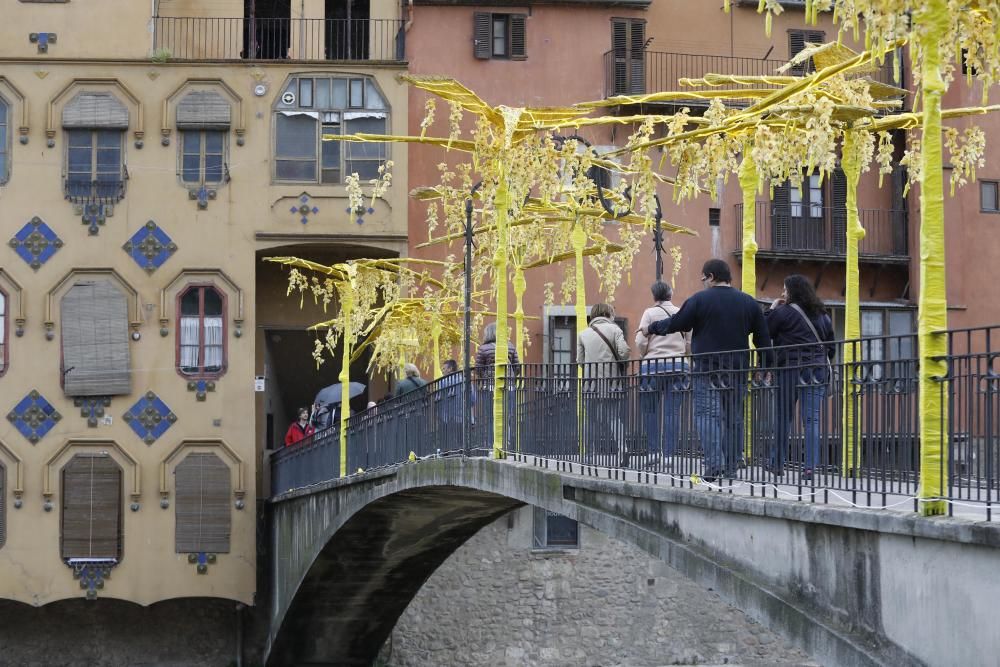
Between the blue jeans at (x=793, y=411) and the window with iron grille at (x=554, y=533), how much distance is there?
21.3 meters

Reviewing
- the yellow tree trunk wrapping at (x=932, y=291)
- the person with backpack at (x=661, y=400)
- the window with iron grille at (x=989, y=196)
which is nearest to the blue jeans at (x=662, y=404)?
the person with backpack at (x=661, y=400)

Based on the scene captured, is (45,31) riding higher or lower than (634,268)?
higher

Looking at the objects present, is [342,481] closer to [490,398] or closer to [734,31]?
[490,398]

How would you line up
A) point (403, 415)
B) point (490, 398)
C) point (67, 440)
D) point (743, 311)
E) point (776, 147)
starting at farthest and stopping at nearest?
point (67, 440) < point (403, 415) < point (490, 398) < point (776, 147) < point (743, 311)

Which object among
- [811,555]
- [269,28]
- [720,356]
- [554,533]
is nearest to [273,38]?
[269,28]

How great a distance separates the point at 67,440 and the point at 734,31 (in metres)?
14.5

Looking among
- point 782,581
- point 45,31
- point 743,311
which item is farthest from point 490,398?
point 45,31

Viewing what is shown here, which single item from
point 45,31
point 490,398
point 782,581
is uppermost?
point 45,31

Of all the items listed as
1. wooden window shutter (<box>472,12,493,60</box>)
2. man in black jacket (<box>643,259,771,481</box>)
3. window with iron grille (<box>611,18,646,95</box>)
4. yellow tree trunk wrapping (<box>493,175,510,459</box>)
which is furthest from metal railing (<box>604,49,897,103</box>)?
man in black jacket (<box>643,259,771,481</box>)

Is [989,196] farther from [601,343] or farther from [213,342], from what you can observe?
[601,343]

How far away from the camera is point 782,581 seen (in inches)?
414

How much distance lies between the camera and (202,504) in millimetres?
31547

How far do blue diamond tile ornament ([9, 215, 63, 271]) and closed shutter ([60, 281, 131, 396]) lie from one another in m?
0.76

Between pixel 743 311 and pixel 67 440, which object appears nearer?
pixel 743 311
